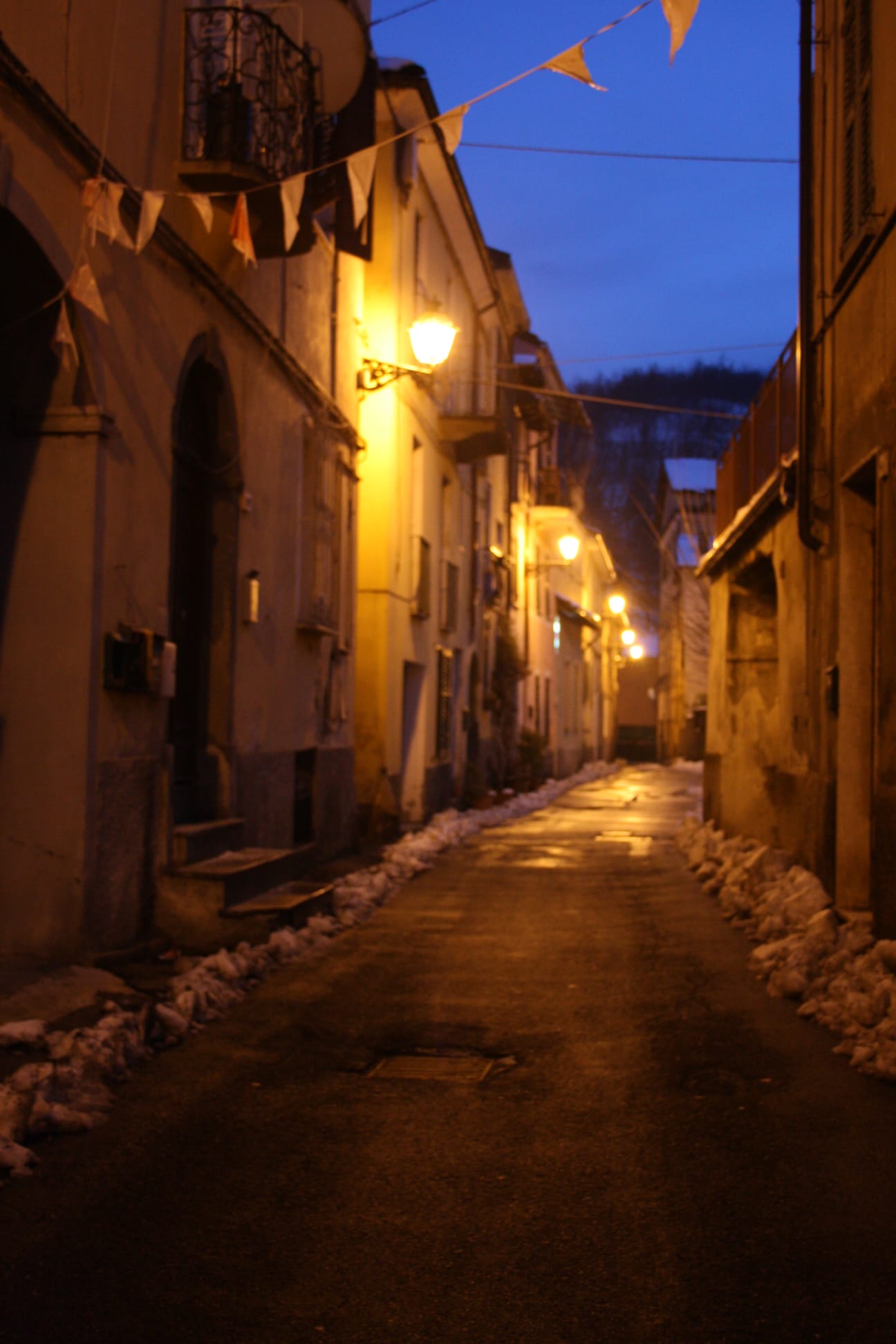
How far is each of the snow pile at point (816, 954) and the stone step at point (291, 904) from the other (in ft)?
9.59

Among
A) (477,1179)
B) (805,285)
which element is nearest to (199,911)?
(477,1179)

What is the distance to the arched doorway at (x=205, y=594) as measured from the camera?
30.1ft

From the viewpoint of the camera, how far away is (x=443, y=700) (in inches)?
764

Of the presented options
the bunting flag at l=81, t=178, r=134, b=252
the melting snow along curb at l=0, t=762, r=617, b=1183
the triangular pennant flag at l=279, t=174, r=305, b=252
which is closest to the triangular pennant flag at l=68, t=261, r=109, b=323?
the bunting flag at l=81, t=178, r=134, b=252

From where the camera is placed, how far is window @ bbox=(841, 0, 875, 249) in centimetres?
829

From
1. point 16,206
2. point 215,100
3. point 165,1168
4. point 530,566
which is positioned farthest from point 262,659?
point 530,566

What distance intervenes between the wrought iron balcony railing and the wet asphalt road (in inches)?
201

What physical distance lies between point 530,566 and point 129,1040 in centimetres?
2538

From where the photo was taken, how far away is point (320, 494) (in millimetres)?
12359

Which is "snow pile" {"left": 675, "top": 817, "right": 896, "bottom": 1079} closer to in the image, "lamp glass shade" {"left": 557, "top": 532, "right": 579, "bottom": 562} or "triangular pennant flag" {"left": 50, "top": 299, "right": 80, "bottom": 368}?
"triangular pennant flag" {"left": 50, "top": 299, "right": 80, "bottom": 368}

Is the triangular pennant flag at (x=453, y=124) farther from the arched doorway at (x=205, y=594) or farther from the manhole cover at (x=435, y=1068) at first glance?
the manhole cover at (x=435, y=1068)

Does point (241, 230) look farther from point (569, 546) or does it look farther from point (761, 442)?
point (569, 546)

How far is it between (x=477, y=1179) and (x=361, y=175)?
5.86 meters

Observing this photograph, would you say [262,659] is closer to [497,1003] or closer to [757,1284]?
[497,1003]
